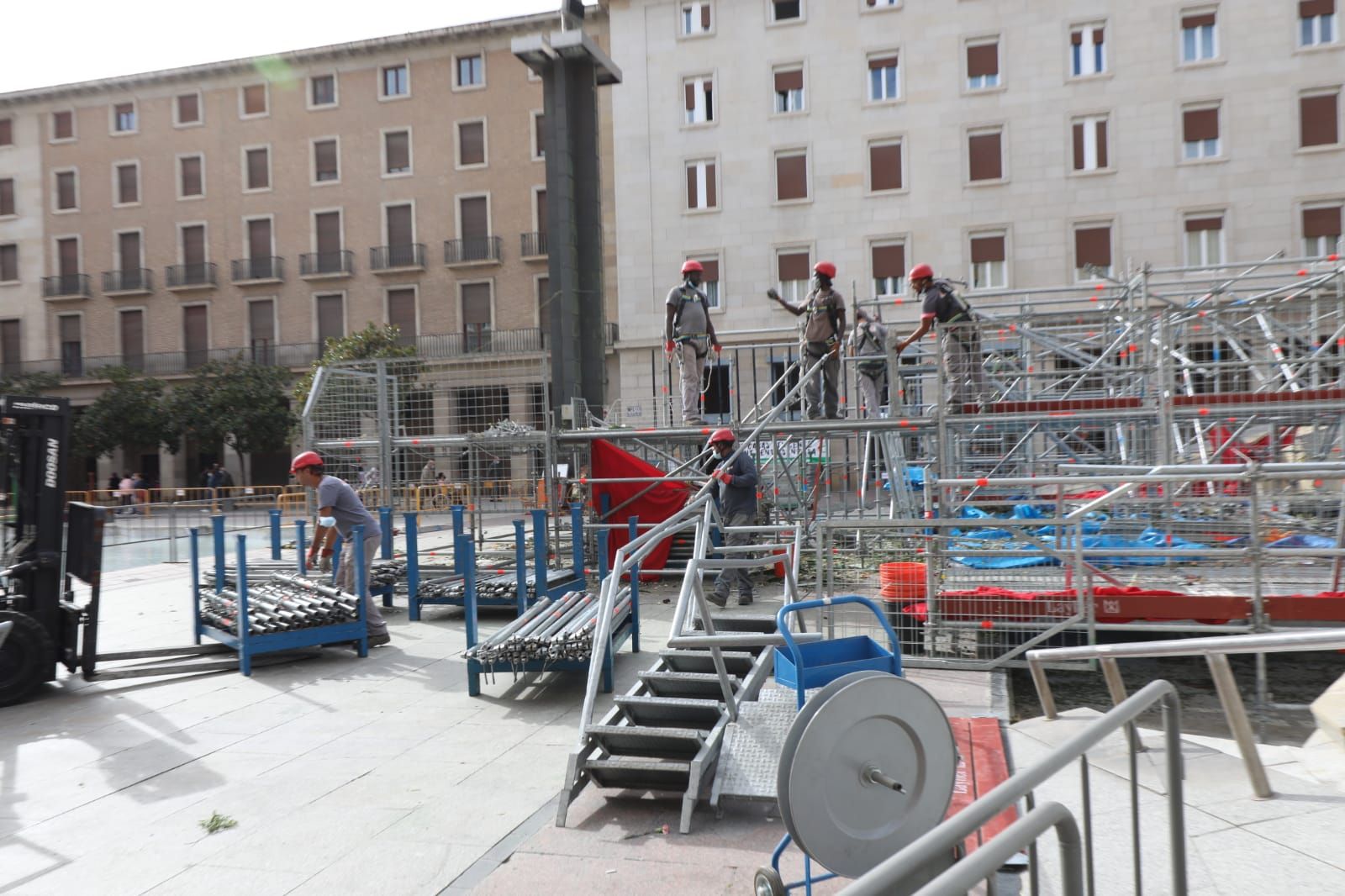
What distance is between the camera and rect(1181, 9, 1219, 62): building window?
2667 cm

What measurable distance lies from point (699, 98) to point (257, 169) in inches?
811

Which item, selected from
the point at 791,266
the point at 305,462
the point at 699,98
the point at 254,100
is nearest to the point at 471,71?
the point at 254,100

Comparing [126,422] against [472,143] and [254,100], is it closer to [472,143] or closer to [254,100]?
[254,100]

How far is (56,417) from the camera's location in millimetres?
7414

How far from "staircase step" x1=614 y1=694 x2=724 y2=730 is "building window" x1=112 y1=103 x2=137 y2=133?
4538cm

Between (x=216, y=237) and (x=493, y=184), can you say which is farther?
(x=216, y=237)

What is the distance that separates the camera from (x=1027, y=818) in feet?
6.26

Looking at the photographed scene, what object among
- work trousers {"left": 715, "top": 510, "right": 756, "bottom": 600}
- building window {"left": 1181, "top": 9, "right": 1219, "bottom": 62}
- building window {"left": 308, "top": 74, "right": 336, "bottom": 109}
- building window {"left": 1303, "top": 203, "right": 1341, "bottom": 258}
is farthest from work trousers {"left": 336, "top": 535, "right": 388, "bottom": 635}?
building window {"left": 308, "top": 74, "right": 336, "bottom": 109}

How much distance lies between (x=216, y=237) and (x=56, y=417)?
36.9 meters

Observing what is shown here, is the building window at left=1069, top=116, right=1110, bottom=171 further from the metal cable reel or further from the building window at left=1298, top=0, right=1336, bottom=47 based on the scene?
the metal cable reel

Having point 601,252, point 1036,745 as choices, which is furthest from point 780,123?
point 1036,745

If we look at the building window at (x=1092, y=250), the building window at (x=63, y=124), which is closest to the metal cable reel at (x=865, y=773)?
the building window at (x=1092, y=250)

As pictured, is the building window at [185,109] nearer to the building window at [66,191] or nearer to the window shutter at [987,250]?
the building window at [66,191]

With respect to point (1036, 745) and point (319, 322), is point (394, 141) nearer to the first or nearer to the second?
point (319, 322)
